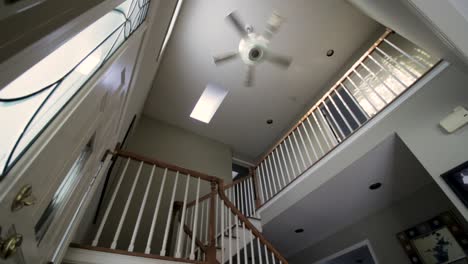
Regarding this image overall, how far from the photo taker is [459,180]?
178 cm

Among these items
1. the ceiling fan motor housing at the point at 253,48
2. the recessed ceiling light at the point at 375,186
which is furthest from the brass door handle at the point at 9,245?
the recessed ceiling light at the point at 375,186

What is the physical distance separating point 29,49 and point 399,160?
10.8ft

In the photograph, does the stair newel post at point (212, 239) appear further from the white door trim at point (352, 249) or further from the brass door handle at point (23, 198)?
the white door trim at point (352, 249)

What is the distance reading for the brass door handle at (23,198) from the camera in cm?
57

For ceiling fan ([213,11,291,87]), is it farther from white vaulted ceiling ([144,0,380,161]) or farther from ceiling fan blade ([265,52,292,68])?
white vaulted ceiling ([144,0,380,161])

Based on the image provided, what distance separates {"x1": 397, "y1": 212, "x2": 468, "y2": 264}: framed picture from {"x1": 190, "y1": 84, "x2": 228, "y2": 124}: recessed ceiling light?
3.95 meters

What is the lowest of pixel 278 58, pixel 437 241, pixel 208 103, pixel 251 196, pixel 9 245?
pixel 9 245

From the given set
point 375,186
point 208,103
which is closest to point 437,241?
point 375,186

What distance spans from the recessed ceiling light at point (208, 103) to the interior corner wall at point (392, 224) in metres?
3.55

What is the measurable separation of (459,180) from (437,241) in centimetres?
157

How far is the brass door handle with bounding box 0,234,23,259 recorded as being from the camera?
1.85ft

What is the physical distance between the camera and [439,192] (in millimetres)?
2932

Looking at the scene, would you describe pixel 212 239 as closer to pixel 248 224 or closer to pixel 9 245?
pixel 248 224

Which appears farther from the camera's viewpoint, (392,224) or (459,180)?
(392,224)
